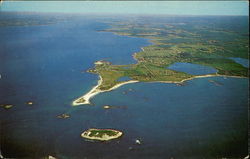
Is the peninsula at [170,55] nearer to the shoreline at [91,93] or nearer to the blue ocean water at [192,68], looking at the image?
the shoreline at [91,93]

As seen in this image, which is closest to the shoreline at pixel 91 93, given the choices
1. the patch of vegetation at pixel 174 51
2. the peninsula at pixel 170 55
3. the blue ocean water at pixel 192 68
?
the peninsula at pixel 170 55

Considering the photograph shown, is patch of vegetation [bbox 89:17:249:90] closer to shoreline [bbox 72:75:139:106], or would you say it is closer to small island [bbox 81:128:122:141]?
shoreline [bbox 72:75:139:106]

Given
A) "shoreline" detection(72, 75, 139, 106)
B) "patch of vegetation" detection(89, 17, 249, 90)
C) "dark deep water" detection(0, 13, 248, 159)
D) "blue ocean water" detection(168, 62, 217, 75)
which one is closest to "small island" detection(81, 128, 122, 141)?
"dark deep water" detection(0, 13, 248, 159)

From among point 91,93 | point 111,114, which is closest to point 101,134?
point 111,114

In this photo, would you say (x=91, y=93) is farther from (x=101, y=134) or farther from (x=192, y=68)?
(x=192, y=68)

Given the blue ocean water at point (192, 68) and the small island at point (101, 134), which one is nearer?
the small island at point (101, 134)

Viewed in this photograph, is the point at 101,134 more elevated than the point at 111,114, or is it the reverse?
the point at 111,114
